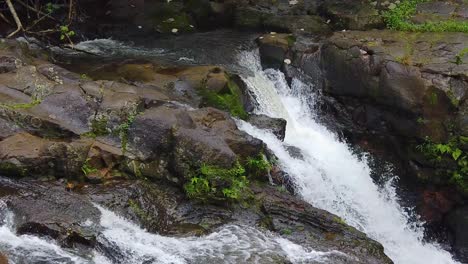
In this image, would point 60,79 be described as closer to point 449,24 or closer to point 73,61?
point 73,61

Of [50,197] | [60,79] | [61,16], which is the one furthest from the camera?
[61,16]

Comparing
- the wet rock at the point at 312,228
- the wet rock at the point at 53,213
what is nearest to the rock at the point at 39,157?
the wet rock at the point at 53,213

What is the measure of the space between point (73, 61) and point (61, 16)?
2.38 meters

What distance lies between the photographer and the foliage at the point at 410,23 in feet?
38.8

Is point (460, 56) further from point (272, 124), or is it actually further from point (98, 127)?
point (98, 127)

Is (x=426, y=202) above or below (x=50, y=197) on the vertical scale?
below

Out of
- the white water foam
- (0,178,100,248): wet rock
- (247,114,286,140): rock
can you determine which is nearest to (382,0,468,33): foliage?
(247,114,286,140): rock

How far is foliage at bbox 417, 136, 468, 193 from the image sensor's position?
371 inches

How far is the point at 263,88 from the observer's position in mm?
11000

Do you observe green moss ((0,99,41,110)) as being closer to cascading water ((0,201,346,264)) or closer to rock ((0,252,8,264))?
cascading water ((0,201,346,264))

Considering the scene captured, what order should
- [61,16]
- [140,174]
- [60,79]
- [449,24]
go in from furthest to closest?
[61,16] → [449,24] → [60,79] → [140,174]

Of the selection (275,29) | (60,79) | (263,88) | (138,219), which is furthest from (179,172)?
(275,29)

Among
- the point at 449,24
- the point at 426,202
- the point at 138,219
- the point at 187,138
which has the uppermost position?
the point at 449,24

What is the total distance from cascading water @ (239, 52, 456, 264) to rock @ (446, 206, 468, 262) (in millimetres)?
260
